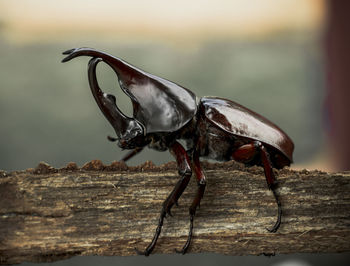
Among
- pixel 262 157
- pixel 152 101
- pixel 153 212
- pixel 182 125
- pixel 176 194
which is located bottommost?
pixel 153 212

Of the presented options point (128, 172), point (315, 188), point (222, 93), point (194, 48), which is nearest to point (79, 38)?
point (194, 48)

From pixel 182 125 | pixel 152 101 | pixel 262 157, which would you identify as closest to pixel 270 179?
pixel 262 157

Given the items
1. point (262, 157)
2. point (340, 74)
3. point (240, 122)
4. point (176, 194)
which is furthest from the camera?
point (340, 74)

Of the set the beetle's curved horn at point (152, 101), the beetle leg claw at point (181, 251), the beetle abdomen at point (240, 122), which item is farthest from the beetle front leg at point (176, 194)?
the beetle abdomen at point (240, 122)

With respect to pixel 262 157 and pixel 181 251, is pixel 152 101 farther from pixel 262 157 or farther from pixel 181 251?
pixel 181 251

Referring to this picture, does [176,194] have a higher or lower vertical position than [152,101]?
lower

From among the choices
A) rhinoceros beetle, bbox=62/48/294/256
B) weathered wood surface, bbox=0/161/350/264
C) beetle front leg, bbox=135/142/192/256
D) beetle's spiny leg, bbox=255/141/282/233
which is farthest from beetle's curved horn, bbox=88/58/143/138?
beetle's spiny leg, bbox=255/141/282/233

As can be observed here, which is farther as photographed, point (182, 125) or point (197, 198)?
point (182, 125)

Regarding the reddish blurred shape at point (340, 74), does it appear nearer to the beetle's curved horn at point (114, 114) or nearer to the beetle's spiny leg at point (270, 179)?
the beetle's spiny leg at point (270, 179)
